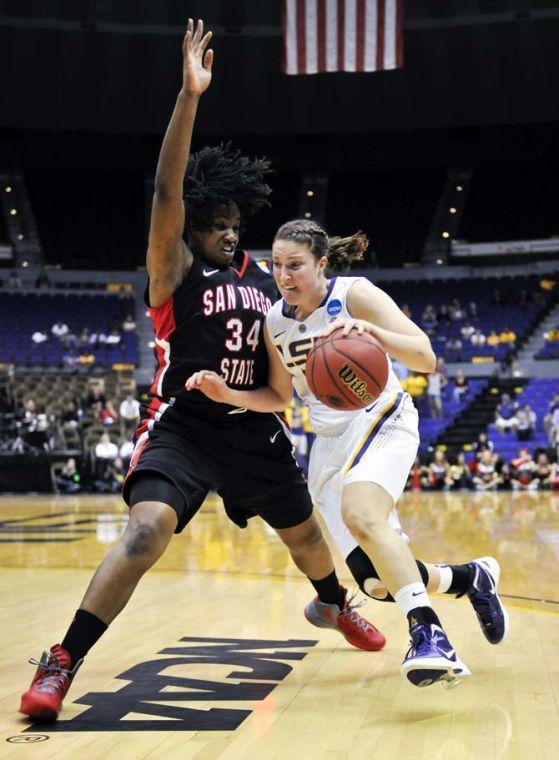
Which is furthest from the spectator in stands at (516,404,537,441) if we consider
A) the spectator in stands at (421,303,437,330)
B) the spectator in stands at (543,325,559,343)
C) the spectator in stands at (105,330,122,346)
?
the spectator in stands at (105,330,122,346)

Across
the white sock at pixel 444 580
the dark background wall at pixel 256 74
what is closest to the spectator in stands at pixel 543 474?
the dark background wall at pixel 256 74

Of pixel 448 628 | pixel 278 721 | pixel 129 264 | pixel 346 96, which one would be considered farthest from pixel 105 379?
pixel 278 721

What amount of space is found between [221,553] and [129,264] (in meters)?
22.6

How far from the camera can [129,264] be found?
30344 mm

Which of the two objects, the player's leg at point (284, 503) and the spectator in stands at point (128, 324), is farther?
the spectator in stands at point (128, 324)

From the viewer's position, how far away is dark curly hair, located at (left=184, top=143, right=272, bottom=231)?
13.3 ft

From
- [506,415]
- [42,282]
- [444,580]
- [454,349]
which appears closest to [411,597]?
[444,580]

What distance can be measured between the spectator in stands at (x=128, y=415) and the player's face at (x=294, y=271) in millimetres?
16856

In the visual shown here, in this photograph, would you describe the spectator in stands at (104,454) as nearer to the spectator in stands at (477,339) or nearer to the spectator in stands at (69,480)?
the spectator in stands at (69,480)

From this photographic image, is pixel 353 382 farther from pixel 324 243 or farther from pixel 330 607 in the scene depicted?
pixel 330 607

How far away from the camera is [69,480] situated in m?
18.9

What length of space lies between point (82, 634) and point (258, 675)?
2.69 ft

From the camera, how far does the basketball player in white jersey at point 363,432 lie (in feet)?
11.4

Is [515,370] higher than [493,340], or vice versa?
[493,340]
